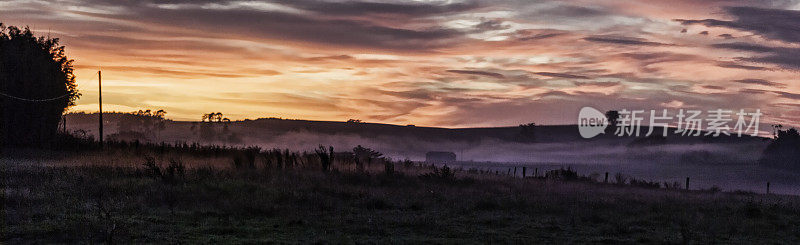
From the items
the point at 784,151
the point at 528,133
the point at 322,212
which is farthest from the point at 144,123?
the point at 322,212

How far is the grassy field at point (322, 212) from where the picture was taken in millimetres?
15156

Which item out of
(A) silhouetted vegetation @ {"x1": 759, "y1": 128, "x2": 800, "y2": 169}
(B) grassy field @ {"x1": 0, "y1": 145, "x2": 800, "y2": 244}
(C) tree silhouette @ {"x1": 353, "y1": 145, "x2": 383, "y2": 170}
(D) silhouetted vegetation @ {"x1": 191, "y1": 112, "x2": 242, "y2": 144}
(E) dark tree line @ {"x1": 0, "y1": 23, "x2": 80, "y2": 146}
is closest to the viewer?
(B) grassy field @ {"x1": 0, "y1": 145, "x2": 800, "y2": 244}

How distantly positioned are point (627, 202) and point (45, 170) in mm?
21954

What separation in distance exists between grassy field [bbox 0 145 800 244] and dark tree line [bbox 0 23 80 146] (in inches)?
704

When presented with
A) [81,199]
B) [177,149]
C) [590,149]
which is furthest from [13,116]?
[590,149]

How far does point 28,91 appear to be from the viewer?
44.4m

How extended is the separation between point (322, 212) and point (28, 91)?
1302 inches

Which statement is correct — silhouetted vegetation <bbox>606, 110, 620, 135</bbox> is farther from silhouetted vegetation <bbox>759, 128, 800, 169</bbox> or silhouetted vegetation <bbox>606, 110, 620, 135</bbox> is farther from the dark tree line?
the dark tree line

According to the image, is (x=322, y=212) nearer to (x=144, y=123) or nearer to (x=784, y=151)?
(x=784, y=151)

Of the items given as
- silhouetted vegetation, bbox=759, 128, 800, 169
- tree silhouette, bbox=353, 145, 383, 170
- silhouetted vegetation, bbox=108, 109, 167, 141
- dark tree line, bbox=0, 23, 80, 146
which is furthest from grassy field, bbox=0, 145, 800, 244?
silhouetted vegetation, bbox=108, 109, 167, 141

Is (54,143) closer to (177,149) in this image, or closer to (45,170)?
(177,149)

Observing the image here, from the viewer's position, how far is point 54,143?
4528 centimetres

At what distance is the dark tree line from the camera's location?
43.8 metres

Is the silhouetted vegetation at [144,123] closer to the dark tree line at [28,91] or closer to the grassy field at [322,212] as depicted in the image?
the dark tree line at [28,91]
